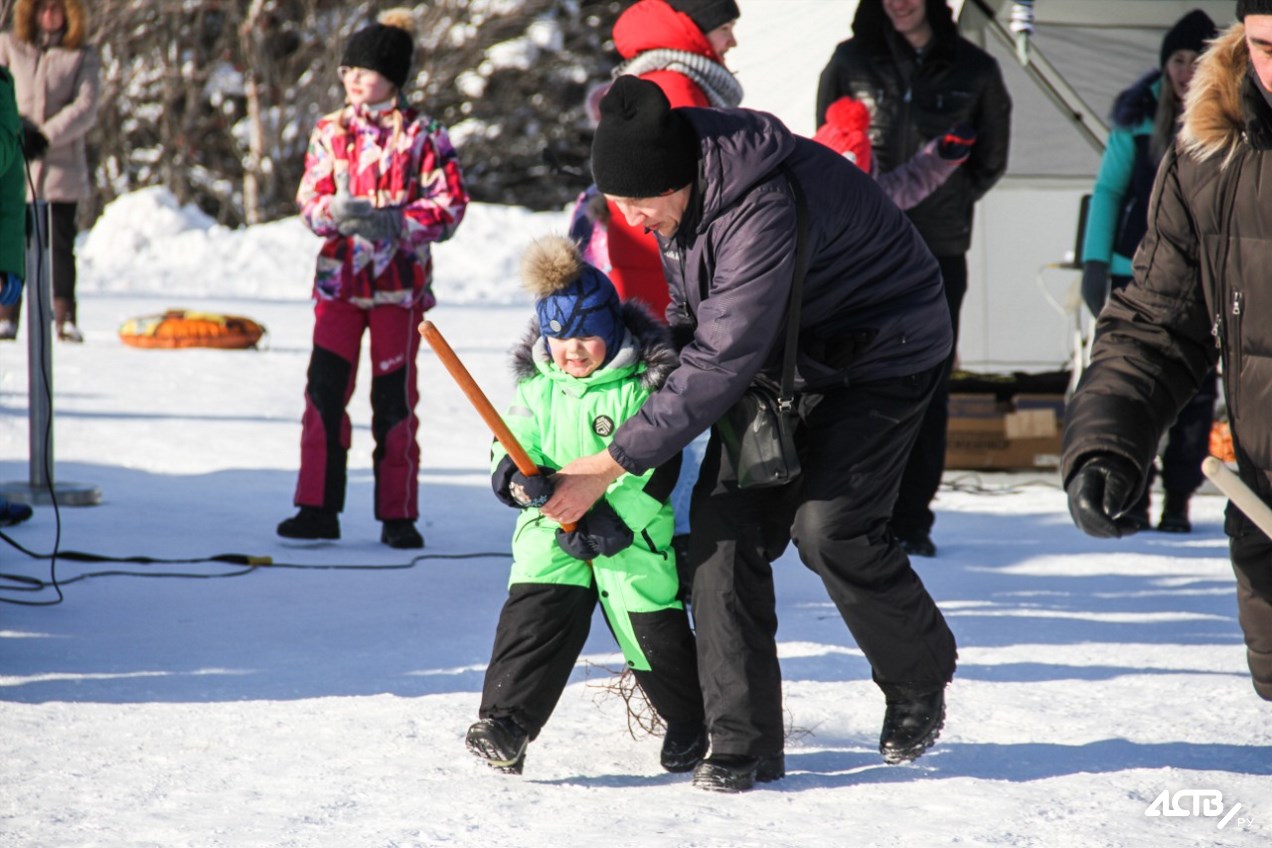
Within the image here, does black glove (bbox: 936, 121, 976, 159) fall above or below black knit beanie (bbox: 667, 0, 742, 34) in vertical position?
below

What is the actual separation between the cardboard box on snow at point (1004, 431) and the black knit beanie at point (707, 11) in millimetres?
3640

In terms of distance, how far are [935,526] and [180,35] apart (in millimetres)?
16241

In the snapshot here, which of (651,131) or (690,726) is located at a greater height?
(651,131)

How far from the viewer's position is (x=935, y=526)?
21.4 ft

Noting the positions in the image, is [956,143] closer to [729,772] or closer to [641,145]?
[641,145]

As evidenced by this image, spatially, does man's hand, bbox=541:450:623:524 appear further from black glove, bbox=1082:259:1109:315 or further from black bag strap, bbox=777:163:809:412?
black glove, bbox=1082:259:1109:315

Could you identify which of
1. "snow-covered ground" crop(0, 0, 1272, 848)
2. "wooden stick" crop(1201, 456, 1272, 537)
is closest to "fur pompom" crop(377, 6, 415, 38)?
"snow-covered ground" crop(0, 0, 1272, 848)

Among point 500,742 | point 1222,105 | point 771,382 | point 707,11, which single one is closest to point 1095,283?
point 707,11

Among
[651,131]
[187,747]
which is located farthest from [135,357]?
[651,131]

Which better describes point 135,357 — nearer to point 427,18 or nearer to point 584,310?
A: point 584,310

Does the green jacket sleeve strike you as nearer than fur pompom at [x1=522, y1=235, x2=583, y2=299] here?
No

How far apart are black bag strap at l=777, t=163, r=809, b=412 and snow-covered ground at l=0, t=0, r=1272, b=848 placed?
2.49 feet

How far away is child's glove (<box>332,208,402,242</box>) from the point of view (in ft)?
17.8

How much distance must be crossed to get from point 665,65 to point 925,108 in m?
1.66
